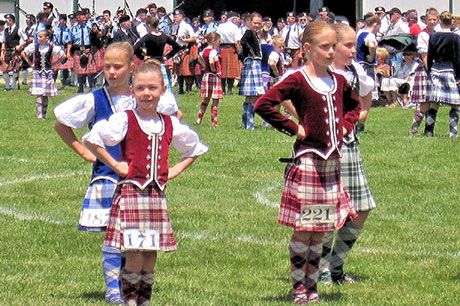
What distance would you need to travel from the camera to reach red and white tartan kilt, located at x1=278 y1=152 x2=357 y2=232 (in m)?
6.54

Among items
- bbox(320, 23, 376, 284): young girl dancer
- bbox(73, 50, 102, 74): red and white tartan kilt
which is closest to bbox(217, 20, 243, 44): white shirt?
bbox(73, 50, 102, 74): red and white tartan kilt

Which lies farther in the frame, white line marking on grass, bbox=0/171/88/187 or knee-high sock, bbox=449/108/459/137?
knee-high sock, bbox=449/108/459/137

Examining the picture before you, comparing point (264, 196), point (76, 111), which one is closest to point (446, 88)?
point (264, 196)

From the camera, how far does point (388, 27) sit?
2817cm

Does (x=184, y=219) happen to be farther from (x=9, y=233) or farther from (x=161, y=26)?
(x=161, y=26)

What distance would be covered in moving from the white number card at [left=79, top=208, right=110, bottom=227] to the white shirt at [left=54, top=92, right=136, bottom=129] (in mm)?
508

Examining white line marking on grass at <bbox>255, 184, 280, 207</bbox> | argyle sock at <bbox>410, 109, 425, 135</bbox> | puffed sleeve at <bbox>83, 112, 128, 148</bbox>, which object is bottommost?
white line marking on grass at <bbox>255, 184, 280, 207</bbox>

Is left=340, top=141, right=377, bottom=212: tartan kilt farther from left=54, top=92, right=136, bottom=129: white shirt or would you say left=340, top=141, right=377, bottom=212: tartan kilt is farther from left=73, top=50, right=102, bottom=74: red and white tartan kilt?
left=73, top=50, right=102, bottom=74: red and white tartan kilt

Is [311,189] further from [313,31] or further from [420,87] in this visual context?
[420,87]

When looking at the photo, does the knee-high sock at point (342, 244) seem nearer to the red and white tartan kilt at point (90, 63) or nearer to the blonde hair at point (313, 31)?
the blonde hair at point (313, 31)

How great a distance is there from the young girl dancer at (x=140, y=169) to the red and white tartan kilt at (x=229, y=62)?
22068 mm

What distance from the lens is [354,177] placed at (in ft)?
23.6

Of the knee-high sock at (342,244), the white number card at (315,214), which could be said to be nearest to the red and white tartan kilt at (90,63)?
the knee-high sock at (342,244)

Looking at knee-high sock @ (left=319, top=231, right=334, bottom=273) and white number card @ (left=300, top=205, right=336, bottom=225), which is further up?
white number card @ (left=300, top=205, right=336, bottom=225)
